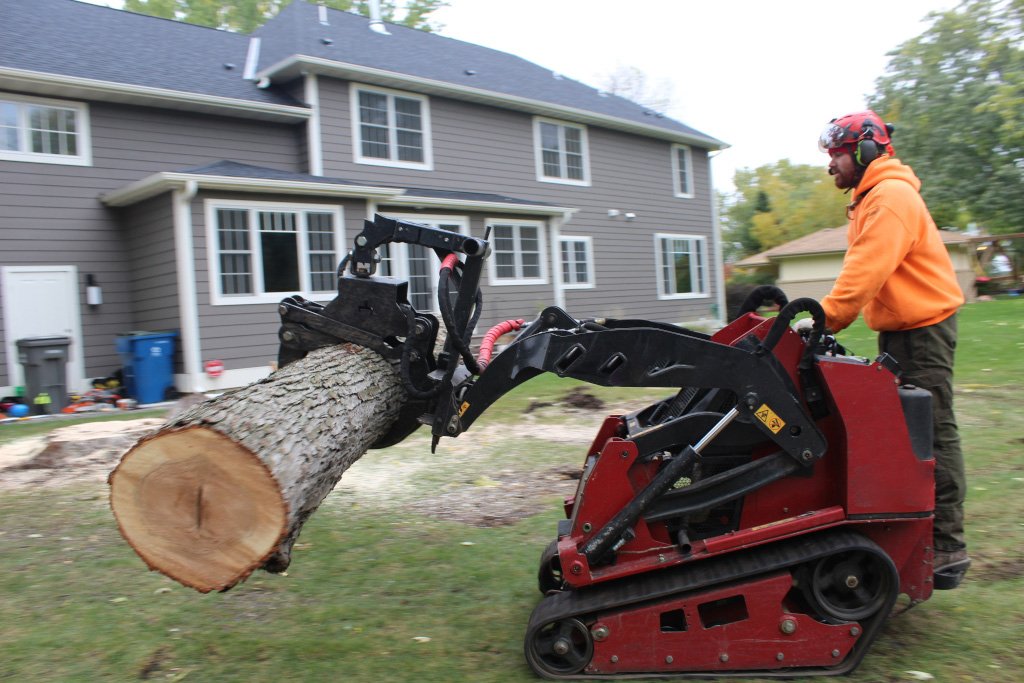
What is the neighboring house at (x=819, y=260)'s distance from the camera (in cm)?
3186

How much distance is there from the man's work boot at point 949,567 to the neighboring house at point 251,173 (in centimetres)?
1140

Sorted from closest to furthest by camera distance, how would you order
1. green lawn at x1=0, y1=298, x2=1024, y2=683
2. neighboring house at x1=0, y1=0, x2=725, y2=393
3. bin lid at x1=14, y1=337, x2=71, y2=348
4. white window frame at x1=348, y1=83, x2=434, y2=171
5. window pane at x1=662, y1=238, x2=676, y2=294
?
green lawn at x1=0, y1=298, x2=1024, y2=683 < bin lid at x1=14, y1=337, x2=71, y2=348 < neighboring house at x1=0, y1=0, x2=725, y2=393 < white window frame at x1=348, y1=83, x2=434, y2=171 < window pane at x1=662, y1=238, x2=676, y2=294

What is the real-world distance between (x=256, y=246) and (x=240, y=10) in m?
22.0

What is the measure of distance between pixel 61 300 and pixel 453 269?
11.4 meters

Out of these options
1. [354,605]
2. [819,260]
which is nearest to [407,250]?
[354,605]

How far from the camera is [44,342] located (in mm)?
11805

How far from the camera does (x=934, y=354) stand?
3.71 meters

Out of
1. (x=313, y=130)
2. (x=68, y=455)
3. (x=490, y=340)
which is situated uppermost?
(x=313, y=130)

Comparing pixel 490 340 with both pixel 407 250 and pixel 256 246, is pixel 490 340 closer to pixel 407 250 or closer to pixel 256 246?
pixel 256 246

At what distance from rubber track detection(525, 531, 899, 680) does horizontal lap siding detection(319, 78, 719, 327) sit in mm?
13577

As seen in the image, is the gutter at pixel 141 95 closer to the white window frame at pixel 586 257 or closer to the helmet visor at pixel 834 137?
the white window frame at pixel 586 257

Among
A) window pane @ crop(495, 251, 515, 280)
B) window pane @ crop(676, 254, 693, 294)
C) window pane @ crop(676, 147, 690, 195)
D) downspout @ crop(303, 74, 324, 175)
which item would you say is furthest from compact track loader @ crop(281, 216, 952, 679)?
window pane @ crop(676, 147, 690, 195)

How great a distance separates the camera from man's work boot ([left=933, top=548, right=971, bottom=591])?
358 cm

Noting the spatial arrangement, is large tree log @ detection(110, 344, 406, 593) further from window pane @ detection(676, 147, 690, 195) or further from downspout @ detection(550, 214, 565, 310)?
window pane @ detection(676, 147, 690, 195)
